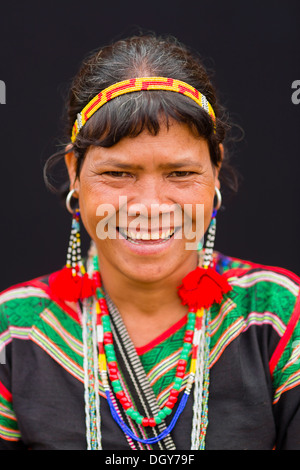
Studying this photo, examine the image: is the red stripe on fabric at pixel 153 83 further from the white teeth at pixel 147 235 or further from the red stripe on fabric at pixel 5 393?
the red stripe on fabric at pixel 5 393

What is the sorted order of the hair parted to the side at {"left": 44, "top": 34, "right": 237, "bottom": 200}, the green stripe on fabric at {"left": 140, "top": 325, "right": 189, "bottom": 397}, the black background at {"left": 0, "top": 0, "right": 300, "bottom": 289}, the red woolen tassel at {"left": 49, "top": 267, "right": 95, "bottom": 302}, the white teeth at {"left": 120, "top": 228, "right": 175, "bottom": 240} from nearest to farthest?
the hair parted to the side at {"left": 44, "top": 34, "right": 237, "bottom": 200} → the white teeth at {"left": 120, "top": 228, "right": 175, "bottom": 240} → the green stripe on fabric at {"left": 140, "top": 325, "right": 189, "bottom": 397} → the red woolen tassel at {"left": 49, "top": 267, "right": 95, "bottom": 302} → the black background at {"left": 0, "top": 0, "right": 300, "bottom": 289}

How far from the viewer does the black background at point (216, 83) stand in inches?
126

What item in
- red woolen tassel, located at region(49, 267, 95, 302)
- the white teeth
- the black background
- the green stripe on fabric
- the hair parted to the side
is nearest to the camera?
the hair parted to the side

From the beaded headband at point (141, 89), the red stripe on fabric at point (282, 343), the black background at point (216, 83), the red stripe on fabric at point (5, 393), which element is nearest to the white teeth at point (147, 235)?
the beaded headband at point (141, 89)

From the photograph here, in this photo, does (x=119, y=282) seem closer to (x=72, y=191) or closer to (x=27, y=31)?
(x=72, y=191)

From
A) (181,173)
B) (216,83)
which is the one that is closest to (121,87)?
(181,173)

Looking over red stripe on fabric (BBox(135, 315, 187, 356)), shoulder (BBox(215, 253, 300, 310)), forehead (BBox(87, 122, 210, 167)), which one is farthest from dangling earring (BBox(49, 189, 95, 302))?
shoulder (BBox(215, 253, 300, 310))

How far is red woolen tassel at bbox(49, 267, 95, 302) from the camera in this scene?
7.52 ft

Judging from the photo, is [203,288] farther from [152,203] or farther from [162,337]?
[152,203]

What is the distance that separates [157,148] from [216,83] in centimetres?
138

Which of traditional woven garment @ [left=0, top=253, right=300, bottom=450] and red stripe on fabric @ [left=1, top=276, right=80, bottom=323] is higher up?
red stripe on fabric @ [left=1, top=276, right=80, bottom=323]

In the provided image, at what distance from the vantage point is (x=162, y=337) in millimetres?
2236

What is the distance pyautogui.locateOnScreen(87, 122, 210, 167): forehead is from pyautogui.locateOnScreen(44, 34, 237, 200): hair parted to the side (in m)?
0.02

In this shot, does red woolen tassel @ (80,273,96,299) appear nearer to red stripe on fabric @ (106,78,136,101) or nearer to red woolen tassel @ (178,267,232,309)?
red woolen tassel @ (178,267,232,309)
